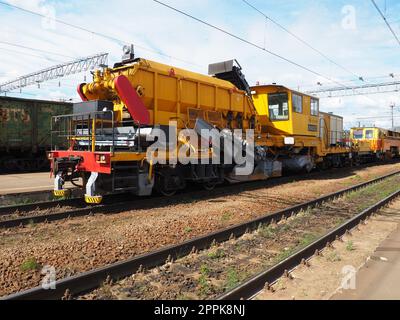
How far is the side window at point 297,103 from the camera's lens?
1627 centimetres

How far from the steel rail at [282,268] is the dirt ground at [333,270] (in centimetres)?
10

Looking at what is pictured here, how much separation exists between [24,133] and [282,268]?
17.2 meters

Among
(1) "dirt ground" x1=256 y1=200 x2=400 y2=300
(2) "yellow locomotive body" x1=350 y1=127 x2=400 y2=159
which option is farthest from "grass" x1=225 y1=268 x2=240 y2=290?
(2) "yellow locomotive body" x1=350 y1=127 x2=400 y2=159

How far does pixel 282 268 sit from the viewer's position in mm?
5219

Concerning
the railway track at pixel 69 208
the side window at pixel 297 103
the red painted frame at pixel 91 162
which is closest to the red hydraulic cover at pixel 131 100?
the red painted frame at pixel 91 162

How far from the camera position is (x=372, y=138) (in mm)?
30328

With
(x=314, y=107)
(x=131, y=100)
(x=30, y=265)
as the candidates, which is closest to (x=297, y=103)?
(x=314, y=107)

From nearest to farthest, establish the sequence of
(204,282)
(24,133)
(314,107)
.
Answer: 1. (204,282)
2. (314,107)
3. (24,133)

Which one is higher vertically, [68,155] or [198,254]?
[68,155]

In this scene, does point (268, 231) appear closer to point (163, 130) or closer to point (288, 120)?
point (163, 130)

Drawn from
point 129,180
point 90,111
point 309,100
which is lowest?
point 129,180
